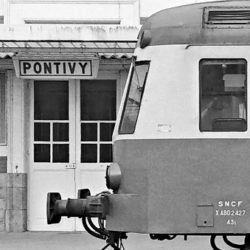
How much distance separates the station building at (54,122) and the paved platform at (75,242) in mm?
356

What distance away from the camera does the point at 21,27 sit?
1542 centimetres

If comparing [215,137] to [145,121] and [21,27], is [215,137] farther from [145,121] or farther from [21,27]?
[21,27]

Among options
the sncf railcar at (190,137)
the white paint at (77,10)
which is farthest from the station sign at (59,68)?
the sncf railcar at (190,137)

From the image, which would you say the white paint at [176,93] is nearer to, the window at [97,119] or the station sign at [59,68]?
the station sign at [59,68]

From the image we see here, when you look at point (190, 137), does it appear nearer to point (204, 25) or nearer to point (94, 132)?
point (204, 25)

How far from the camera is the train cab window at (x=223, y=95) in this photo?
9.08m

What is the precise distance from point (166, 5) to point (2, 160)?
412 centimetres

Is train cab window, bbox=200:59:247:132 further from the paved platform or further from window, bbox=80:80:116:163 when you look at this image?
window, bbox=80:80:116:163

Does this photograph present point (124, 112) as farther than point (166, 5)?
No

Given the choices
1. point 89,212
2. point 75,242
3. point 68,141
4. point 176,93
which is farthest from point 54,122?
point 176,93

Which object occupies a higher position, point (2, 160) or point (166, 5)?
point (166, 5)

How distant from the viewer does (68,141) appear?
16.2 m

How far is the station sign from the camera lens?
1562cm

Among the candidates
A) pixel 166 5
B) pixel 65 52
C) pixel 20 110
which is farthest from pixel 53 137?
pixel 166 5
